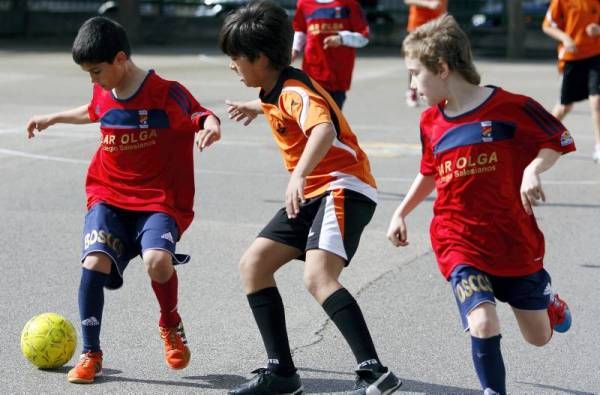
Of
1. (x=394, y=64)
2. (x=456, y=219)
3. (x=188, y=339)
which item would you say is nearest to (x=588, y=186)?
(x=188, y=339)

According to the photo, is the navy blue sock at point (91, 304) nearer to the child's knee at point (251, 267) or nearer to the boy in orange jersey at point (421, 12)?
the child's knee at point (251, 267)

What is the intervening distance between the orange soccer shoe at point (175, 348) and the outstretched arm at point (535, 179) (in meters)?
1.73

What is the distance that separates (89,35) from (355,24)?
19.9ft

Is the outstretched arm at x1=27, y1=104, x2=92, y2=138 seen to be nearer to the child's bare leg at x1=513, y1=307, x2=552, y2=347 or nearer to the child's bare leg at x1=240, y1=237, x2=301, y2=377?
the child's bare leg at x1=240, y1=237, x2=301, y2=377

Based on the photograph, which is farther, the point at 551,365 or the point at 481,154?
the point at 551,365

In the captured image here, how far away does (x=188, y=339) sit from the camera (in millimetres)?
6215

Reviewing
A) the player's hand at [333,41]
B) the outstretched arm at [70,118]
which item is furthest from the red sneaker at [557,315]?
the player's hand at [333,41]

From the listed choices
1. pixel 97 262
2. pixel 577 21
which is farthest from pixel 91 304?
pixel 577 21

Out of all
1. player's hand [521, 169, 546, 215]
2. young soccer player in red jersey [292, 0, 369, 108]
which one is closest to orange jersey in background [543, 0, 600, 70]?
young soccer player in red jersey [292, 0, 369, 108]

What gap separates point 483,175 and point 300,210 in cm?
82

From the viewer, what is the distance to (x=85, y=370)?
5422 mm

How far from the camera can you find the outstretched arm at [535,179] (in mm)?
4473

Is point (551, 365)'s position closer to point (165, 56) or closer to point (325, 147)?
point (325, 147)

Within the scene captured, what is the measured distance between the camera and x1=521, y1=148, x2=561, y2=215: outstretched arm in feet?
14.7
